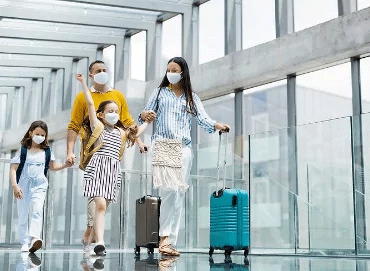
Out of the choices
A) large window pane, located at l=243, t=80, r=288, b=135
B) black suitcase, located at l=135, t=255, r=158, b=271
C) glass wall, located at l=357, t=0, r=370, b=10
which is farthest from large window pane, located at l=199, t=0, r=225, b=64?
black suitcase, located at l=135, t=255, r=158, b=271

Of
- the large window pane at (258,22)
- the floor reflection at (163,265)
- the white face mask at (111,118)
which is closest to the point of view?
the floor reflection at (163,265)

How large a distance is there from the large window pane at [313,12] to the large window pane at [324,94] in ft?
2.84

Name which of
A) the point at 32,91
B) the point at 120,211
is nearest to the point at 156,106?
the point at 120,211

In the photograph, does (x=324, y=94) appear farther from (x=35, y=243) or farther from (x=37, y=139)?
(x=35, y=243)

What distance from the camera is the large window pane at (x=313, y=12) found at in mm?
10336

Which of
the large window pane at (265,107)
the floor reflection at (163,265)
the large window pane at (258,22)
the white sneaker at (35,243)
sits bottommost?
the floor reflection at (163,265)

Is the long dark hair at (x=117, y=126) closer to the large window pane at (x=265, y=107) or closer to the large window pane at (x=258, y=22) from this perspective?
the large window pane at (x=265, y=107)

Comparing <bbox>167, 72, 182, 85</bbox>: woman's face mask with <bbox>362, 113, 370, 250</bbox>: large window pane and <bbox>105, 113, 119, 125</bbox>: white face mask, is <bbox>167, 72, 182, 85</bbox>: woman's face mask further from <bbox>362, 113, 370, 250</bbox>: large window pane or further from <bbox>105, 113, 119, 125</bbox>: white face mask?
<bbox>362, 113, 370, 250</bbox>: large window pane

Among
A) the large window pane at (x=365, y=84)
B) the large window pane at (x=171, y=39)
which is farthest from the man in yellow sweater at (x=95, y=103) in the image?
the large window pane at (x=171, y=39)

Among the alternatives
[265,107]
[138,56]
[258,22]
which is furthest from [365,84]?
[138,56]

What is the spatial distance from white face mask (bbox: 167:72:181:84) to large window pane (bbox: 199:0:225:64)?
746cm

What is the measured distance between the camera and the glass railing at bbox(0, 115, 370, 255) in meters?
6.49

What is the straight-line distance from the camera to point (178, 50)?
14047 mm

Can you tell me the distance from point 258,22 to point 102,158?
25.4 feet
